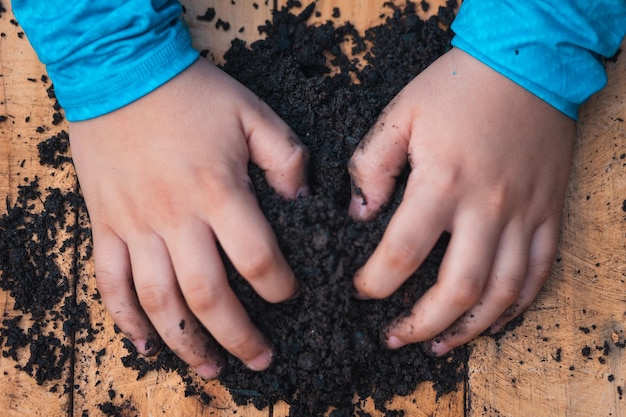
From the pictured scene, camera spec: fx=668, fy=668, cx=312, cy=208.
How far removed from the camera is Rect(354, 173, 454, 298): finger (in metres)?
1.15

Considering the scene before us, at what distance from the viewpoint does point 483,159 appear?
1201mm

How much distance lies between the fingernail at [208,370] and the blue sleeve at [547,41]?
76 centimetres

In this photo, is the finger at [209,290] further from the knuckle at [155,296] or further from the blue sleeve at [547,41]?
the blue sleeve at [547,41]

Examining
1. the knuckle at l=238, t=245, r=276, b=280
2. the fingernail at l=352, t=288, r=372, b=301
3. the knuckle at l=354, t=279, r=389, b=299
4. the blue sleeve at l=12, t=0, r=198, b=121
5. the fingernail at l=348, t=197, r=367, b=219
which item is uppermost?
the blue sleeve at l=12, t=0, r=198, b=121

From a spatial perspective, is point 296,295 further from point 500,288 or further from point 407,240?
point 500,288

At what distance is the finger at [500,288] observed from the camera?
48.2 inches

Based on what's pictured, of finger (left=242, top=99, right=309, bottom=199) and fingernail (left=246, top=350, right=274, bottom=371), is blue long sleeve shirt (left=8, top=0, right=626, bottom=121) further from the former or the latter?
fingernail (left=246, top=350, right=274, bottom=371)

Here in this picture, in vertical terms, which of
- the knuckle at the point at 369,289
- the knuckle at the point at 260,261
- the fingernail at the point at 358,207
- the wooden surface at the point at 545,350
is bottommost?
the wooden surface at the point at 545,350

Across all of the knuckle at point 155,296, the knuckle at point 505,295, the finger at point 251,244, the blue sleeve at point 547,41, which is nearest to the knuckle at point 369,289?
the finger at point 251,244

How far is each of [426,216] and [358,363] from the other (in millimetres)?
305

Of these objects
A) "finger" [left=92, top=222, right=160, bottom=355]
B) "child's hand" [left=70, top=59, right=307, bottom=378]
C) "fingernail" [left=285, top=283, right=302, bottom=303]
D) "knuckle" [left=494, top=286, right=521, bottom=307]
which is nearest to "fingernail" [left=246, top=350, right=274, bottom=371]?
"child's hand" [left=70, top=59, right=307, bottom=378]

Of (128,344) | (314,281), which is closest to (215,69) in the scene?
(314,281)

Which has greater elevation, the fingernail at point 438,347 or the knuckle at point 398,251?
the knuckle at point 398,251

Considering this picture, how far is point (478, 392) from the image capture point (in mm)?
1313
